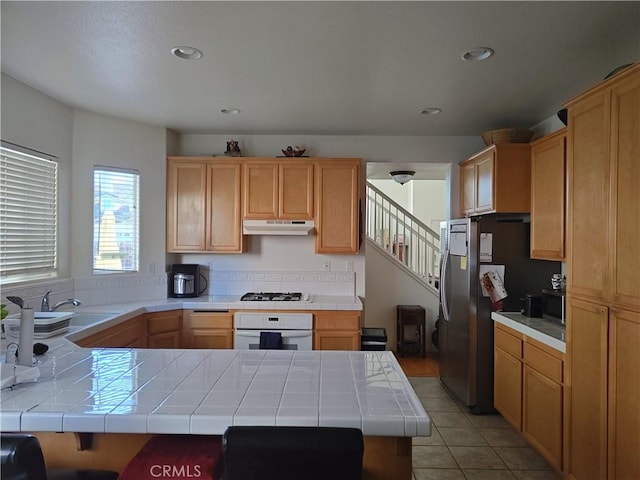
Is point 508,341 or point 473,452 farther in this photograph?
point 508,341

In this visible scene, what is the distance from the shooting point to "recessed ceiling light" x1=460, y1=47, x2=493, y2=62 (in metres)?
2.25

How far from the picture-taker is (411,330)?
5.27 m

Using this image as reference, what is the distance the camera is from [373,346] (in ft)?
12.4

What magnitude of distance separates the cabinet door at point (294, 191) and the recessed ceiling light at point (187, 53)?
1635mm

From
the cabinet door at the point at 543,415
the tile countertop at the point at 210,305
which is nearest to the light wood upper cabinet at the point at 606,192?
the cabinet door at the point at 543,415

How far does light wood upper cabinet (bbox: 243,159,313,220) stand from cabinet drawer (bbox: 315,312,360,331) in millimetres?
984

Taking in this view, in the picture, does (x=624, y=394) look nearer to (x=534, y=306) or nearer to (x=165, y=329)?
(x=534, y=306)

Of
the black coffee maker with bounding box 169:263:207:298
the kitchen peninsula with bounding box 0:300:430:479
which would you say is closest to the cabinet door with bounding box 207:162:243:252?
the black coffee maker with bounding box 169:263:207:298

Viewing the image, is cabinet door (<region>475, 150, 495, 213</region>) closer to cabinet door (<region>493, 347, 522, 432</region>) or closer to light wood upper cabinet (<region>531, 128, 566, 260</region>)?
light wood upper cabinet (<region>531, 128, 566, 260</region>)

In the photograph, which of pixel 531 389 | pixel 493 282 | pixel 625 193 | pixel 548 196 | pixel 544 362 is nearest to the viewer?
pixel 625 193

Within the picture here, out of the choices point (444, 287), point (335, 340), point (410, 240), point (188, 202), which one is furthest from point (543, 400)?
point (410, 240)

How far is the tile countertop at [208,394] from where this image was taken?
1.21 m

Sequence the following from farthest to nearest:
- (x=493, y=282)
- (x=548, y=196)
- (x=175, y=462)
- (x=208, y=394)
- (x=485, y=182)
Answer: (x=485, y=182) < (x=493, y=282) < (x=548, y=196) < (x=208, y=394) < (x=175, y=462)

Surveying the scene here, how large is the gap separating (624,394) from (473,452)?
1277mm
